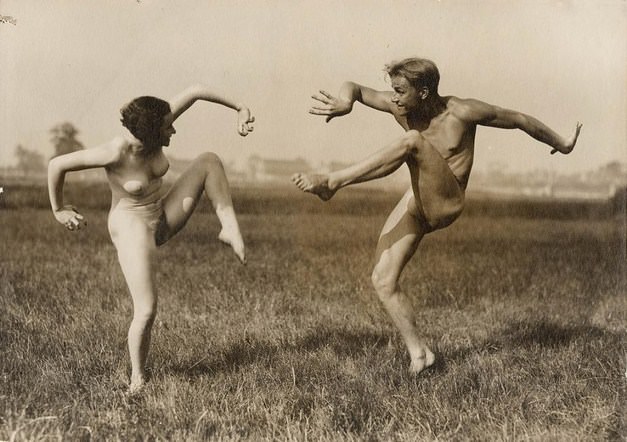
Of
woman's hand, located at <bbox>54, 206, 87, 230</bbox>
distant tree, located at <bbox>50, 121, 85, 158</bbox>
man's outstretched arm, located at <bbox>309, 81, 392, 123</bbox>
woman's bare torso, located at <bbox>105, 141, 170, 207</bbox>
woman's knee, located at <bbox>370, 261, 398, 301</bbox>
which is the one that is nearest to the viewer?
woman's hand, located at <bbox>54, 206, 87, 230</bbox>

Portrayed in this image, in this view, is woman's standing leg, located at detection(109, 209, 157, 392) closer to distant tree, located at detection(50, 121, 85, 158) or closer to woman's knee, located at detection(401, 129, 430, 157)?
woman's knee, located at detection(401, 129, 430, 157)

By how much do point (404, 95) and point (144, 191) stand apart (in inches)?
52.1

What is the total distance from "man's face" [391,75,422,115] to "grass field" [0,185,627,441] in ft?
4.45

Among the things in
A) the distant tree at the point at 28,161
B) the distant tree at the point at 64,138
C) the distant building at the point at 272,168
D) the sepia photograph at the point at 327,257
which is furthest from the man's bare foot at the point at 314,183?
the distant tree at the point at 28,161

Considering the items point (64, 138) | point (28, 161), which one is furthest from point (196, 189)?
point (28, 161)

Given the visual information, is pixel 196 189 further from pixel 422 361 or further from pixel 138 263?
pixel 422 361

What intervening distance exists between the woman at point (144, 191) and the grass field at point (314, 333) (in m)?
0.43

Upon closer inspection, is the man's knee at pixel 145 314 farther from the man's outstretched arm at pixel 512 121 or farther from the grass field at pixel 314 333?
the man's outstretched arm at pixel 512 121

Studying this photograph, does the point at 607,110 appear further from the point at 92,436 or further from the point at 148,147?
the point at 92,436

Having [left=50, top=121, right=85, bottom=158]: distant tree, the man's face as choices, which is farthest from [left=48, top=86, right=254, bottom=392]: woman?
[left=50, top=121, right=85, bottom=158]: distant tree

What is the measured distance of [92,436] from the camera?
302cm

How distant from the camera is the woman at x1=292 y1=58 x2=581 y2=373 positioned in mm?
3406

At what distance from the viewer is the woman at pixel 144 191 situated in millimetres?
3221

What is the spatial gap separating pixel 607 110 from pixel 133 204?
4.24 meters
